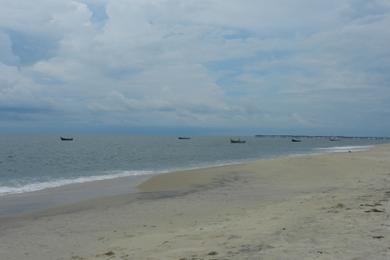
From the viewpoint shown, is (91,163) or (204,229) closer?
(204,229)

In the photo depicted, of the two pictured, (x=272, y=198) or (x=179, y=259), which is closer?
(x=179, y=259)

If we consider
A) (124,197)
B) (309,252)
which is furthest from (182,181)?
(309,252)

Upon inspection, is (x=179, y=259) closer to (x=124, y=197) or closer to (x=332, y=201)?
(x=332, y=201)

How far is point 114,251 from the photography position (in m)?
8.73

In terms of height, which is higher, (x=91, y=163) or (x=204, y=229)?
(x=204, y=229)

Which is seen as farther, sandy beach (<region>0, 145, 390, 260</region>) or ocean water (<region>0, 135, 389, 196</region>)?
ocean water (<region>0, 135, 389, 196</region>)

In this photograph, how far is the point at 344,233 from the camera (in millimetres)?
8195

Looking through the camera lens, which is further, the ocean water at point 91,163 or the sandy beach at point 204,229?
the ocean water at point 91,163

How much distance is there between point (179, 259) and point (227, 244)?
1.15 m

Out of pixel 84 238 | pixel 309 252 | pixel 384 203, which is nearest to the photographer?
pixel 309 252

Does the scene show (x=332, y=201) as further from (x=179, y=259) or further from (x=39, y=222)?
(x=39, y=222)

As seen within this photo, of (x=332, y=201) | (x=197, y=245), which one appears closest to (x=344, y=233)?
(x=197, y=245)

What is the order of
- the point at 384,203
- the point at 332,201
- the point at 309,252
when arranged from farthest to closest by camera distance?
the point at 332,201 < the point at 384,203 < the point at 309,252

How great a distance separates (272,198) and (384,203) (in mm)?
5512
